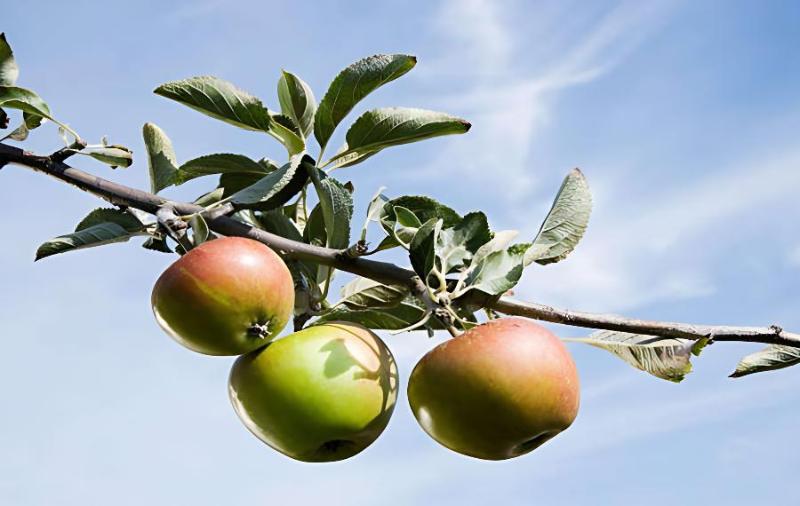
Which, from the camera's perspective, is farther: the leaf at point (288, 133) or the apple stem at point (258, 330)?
the leaf at point (288, 133)

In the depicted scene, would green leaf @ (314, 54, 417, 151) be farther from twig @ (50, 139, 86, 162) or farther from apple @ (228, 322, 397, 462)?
twig @ (50, 139, 86, 162)

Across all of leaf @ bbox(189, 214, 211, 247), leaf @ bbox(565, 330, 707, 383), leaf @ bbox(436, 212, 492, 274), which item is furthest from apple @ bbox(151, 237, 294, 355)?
leaf @ bbox(565, 330, 707, 383)

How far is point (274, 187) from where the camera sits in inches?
72.8

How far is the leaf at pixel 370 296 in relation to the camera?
1.96 m

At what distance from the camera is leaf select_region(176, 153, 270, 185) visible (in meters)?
2.00

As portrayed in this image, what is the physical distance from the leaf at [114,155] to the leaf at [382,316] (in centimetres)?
61

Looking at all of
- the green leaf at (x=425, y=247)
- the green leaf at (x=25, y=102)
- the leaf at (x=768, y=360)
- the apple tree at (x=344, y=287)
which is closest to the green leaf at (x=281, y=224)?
the apple tree at (x=344, y=287)

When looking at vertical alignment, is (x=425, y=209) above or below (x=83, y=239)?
above

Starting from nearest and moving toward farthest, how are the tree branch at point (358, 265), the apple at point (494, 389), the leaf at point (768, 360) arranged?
the apple at point (494, 389)
the tree branch at point (358, 265)
the leaf at point (768, 360)

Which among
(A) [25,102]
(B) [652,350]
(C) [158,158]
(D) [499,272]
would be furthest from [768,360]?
(A) [25,102]

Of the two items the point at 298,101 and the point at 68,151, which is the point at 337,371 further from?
the point at 68,151

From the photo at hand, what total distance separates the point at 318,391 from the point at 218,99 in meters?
0.61

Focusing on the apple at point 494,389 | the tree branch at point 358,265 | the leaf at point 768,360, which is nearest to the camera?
the apple at point 494,389

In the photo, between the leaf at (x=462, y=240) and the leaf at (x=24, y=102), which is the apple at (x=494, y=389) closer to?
the leaf at (x=462, y=240)
